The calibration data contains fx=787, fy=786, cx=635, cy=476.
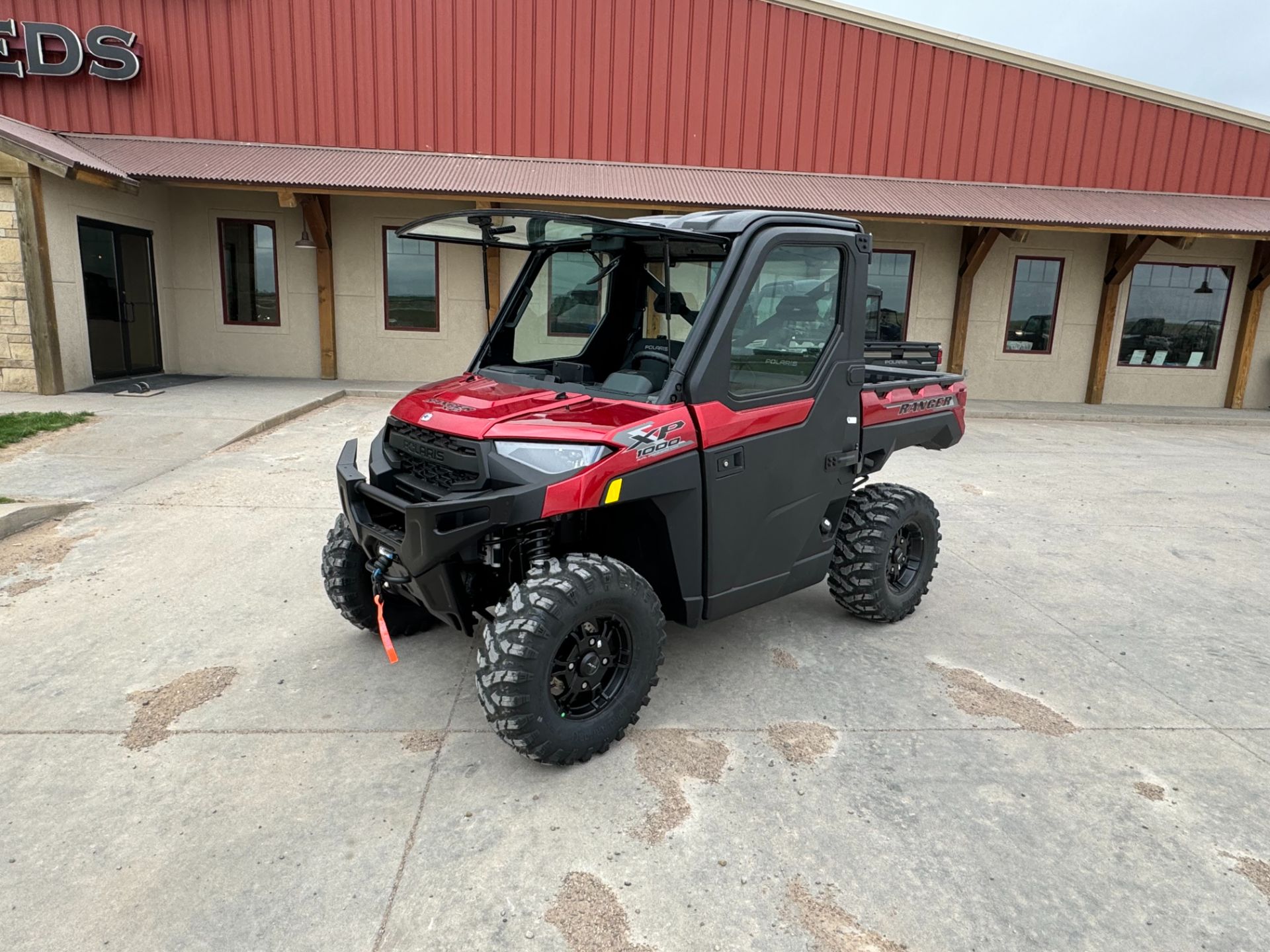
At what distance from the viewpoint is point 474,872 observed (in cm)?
234

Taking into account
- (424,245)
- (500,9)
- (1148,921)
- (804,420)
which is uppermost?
(500,9)

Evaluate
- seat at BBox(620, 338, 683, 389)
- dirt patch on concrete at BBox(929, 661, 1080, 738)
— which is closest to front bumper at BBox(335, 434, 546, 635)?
seat at BBox(620, 338, 683, 389)

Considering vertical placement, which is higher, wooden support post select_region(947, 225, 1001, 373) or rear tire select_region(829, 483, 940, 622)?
wooden support post select_region(947, 225, 1001, 373)

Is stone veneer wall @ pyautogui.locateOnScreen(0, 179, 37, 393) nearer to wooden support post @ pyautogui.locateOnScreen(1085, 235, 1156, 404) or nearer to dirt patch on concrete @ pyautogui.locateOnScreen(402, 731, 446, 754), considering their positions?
dirt patch on concrete @ pyautogui.locateOnScreen(402, 731, 446, 754)

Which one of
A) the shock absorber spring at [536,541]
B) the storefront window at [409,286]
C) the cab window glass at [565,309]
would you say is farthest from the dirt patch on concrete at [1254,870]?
the storefront window at [409,286]

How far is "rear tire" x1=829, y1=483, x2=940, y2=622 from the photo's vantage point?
159 inches

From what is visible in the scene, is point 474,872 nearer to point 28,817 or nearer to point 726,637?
point 28,817

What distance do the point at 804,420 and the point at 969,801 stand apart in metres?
1.59

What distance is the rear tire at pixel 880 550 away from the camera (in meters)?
4.03

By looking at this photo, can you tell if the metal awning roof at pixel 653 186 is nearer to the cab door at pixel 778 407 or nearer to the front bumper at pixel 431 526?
the cab door at pixel 778 407

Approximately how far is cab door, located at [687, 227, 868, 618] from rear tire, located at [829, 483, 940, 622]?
34cm

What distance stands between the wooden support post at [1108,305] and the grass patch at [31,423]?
51.9 feet

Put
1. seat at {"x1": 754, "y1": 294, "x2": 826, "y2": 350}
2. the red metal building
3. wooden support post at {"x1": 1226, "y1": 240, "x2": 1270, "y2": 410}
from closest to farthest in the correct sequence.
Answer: seat at {"x1": 754, "y1": 294, "x2": 826, "y2": 350}
the red metal building
wooden support post at {"x1": 1226, "y1": 240, "x2": 1270, "y2": 410}

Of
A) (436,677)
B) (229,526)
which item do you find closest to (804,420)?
(436,677)
